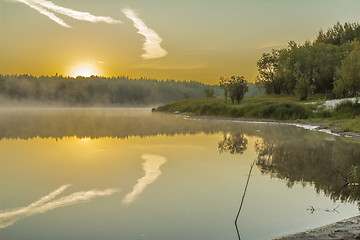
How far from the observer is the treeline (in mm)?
50312

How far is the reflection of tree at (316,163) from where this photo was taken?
1030 cm

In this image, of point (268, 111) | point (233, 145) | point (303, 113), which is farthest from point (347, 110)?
point (233, 145)

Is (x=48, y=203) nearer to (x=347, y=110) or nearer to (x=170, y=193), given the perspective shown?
(x=170, y=193)

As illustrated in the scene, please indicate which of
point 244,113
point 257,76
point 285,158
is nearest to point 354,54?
point 244,113

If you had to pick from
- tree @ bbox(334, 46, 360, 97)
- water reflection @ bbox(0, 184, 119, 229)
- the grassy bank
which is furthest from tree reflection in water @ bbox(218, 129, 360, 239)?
tree @ bbox(334, 46, 360, 97)

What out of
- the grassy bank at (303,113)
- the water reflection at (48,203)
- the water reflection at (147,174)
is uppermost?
the grassy bank at (303,113)

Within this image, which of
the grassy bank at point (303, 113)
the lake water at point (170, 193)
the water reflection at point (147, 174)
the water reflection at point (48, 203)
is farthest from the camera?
the grassy bank at point (303, 113)

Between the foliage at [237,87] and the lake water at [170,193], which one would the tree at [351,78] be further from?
the lake water at [170,193]

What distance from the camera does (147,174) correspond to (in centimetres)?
1198

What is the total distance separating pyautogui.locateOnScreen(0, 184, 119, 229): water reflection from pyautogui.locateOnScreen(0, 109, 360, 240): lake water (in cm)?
2

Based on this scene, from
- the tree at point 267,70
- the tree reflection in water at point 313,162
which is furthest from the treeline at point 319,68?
the tree reflection in water at point 313,162

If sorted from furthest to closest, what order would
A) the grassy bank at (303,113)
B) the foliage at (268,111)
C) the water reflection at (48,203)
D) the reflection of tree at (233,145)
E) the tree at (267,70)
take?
1. the tree at (267,70)
2. the foliage at (268,111)
3. the grassy bank at (303,113)
4. the reflection of tree at (233,145)
5. the water reflection at (48,203)

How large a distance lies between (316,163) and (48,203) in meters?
9.85

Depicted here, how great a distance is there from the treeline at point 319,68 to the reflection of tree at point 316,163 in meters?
33.2
